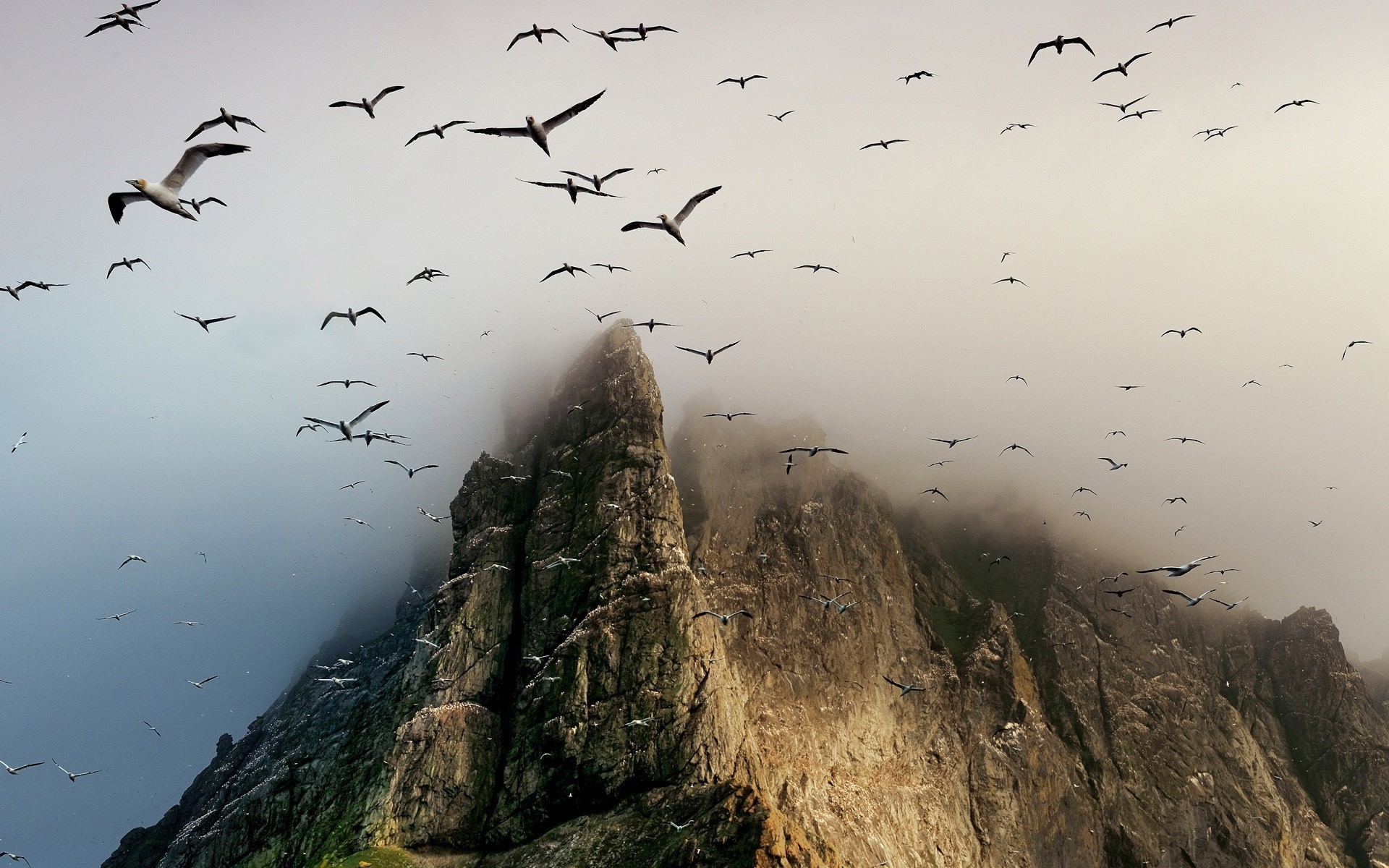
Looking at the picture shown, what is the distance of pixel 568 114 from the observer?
25578 mm

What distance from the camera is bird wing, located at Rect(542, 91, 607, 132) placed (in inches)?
938

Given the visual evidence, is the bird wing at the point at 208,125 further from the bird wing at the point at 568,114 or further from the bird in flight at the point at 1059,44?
the bird in flight at the point at 1059,44

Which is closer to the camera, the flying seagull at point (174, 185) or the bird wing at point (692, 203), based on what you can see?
the flying seagull at point (174, 185)

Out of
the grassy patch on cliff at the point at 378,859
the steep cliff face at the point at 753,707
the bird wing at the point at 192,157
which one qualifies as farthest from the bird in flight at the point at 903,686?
the grassy patch on cliff at the point at 378,859

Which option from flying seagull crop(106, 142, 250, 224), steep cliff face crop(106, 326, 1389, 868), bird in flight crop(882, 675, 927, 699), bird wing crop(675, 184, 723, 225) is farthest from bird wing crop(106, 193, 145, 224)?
steep cliff face crop(106, 326, 1389, 868)

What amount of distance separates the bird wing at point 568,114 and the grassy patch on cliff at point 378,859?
75.8 meters

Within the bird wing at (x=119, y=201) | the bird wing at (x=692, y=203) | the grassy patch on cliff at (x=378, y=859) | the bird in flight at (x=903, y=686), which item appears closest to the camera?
the bird wing at (x=119, y=201)

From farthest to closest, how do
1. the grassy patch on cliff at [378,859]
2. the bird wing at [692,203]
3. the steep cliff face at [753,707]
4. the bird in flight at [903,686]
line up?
the steep cliff face at [753,707], the grassy patch on cliff at [378,859], the bird in flight at [903,686], the bird wing at [692,203]

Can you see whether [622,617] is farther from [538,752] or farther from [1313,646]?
[1313,646]

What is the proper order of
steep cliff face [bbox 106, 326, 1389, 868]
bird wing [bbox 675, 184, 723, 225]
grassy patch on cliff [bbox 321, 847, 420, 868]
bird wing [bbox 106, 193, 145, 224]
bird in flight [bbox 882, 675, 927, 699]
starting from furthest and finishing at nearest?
steep cliff face [bbox 106, 326, 1389, 868] → grassy patch on cliff [bbox 321, 847, 420, 868] → bird in flight [bbox 882, 675, 927, 699] → bird wing [bbox 675, 184, 723, 225] → bird wing [bbox 106, 193, 145, 224]

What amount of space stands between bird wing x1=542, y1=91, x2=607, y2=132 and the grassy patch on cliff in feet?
249

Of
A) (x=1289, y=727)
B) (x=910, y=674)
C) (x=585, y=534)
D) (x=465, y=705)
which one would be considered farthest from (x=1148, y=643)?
(x=465, y=705)

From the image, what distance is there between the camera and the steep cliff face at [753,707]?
76.8 m

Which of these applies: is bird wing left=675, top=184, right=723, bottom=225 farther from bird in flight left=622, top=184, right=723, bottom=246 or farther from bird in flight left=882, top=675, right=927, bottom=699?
bird in flight left=882, top=675, right=927, bottom=699
